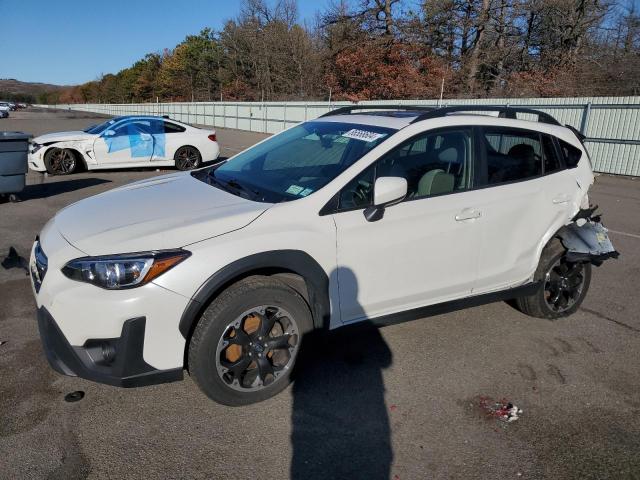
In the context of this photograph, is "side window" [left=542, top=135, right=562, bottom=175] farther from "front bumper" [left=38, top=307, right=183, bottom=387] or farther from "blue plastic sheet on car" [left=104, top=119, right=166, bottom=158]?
"blue plastic sheet on car" [left=104, top=119, right=166, bottom=158]

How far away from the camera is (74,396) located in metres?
3.00

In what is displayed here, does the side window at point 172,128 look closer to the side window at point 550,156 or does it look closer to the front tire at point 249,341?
the side window at point 550,156

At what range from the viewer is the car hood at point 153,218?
261 centimetres

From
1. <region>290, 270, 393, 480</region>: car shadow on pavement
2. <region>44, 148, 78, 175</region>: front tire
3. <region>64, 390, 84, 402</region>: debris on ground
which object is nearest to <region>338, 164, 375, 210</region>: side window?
<region>290, 270, 393, 480</region>: car shadow on pavement

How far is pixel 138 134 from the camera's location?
11984 mm

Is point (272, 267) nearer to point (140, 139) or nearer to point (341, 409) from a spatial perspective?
point (341, 409)

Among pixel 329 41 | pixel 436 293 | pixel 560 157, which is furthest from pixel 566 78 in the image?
pixel 436 293

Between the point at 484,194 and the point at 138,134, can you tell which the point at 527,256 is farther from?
the point at 138,134

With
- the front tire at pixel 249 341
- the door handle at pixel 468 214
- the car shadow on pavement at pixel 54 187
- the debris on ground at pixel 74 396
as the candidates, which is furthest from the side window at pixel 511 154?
the car shadow on pavement at pixel 54 187

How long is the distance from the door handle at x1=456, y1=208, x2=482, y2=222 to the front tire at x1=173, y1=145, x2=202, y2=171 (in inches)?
403

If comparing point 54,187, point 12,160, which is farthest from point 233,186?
point 54,187

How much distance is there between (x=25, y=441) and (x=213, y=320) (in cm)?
117

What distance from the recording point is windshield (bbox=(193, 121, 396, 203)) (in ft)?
10.6

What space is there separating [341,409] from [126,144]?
1059 centimetres
